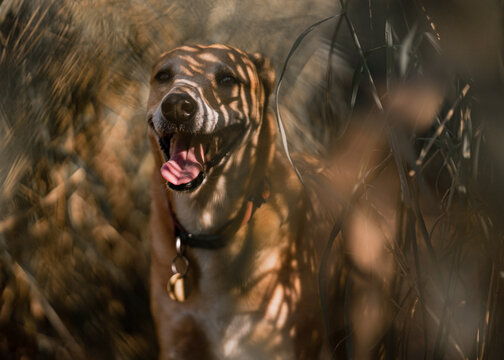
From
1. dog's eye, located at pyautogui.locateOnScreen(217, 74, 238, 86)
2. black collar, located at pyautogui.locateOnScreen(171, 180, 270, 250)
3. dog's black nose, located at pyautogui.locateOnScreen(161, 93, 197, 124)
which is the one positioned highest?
dog's black nose, located at pyautogui.locateOnScreen(161, 93, 197, 124)

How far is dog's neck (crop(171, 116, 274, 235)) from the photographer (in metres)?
1.03

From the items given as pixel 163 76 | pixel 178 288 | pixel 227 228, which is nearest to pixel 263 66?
pixel 163 76

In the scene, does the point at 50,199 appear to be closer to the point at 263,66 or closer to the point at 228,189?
the point at 228,189

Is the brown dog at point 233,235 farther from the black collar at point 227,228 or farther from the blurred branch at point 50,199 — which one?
the blurred branch at point 50,199

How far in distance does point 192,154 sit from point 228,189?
17 cm

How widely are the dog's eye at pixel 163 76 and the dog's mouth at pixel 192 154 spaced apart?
0.41 feet

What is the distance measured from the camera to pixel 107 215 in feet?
3.30

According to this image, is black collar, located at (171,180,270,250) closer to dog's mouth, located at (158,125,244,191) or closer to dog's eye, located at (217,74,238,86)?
dog's mouth, located at (158,125,244,191)

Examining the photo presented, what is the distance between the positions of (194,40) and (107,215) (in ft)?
1.22

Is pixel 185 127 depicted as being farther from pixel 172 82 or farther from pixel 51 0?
pixel 51 0

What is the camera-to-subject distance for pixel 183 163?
2.93ft

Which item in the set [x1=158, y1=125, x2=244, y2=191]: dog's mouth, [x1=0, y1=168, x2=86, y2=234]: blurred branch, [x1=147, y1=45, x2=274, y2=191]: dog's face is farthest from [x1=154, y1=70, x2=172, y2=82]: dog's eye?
[x1=0, y1=168, x2=86, y2=234]: blurred branch

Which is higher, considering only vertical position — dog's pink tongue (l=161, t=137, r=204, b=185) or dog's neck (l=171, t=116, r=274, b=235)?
dog's pink tongue (l=161, t=137, r=204, b=185)

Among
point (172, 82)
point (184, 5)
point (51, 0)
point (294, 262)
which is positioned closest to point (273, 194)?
point (294, 262)
